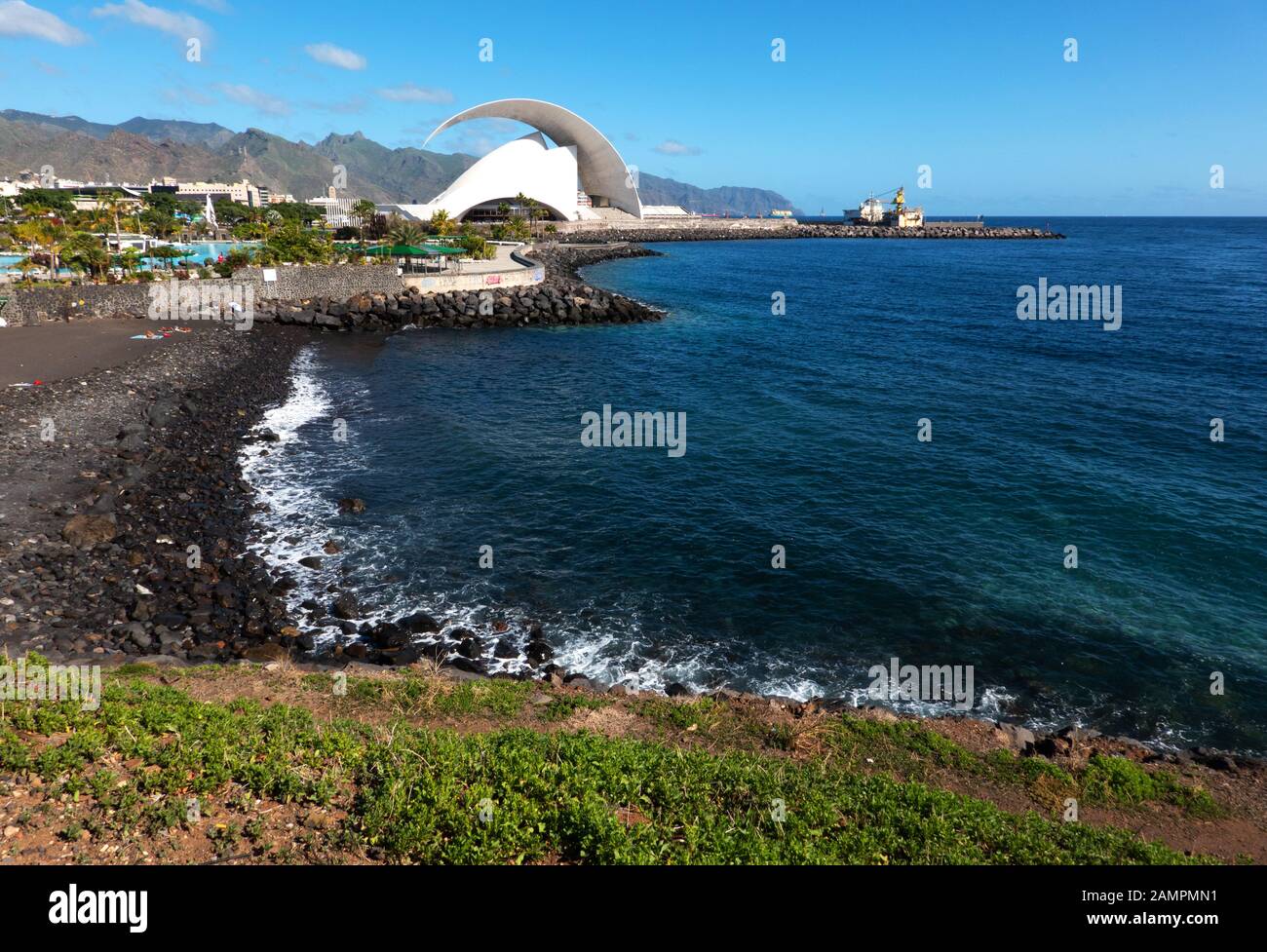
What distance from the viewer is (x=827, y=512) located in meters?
19.4

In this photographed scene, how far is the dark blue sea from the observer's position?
13383mm

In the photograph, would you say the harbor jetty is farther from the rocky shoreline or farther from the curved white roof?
the rocky shoreline

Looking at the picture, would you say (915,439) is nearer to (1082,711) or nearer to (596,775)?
(1082,711)

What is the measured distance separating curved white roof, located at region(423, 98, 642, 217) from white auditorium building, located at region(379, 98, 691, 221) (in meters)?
0.14

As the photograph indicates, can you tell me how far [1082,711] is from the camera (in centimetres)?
1204

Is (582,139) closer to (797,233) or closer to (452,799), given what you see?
(797,233)

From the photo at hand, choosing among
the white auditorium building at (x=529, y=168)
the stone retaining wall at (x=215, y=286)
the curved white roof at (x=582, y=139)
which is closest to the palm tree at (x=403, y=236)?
the stone retaining wall at (x=215, y=286)

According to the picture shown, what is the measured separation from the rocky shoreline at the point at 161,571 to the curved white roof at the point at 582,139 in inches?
3503

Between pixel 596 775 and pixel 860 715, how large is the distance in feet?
17.2

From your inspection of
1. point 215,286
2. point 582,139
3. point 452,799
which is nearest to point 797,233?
point 582,139

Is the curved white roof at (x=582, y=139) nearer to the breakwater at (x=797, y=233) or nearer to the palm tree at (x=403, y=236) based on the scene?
the breakwater at (x=797, y=233)

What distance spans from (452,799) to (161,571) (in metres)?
11.2

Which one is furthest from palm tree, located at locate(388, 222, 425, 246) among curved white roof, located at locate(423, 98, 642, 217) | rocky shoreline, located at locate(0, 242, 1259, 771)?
curved white roof, located at locate(423, 98, 642, 217)
